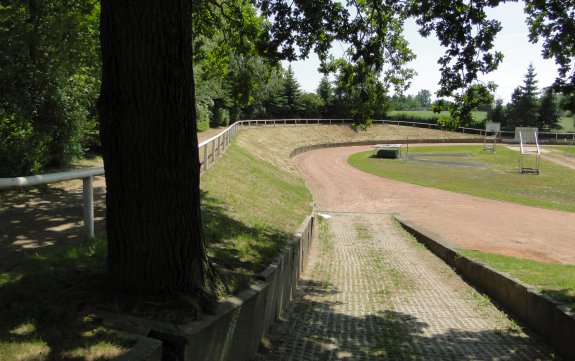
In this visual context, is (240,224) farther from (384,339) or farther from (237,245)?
(384,339)

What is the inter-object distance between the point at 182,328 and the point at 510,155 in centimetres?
5820

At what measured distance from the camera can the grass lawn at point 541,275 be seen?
24.2 feet

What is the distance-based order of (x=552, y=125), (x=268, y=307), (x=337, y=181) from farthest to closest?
(x=552, y=125), (x=337, y=181), (x=268, y=307)

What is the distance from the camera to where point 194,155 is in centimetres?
Result: 458

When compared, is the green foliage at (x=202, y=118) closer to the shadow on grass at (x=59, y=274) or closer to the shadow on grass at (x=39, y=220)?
the shadow on grass at (x=39, y=220)

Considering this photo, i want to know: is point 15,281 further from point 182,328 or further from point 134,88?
point 134,88

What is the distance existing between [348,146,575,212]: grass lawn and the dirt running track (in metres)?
2.13

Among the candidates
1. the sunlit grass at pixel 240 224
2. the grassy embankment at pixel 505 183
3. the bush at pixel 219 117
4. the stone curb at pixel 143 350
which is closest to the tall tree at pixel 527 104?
the grassy embankment at pixel 505 183

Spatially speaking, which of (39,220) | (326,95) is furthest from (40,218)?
(326,95)

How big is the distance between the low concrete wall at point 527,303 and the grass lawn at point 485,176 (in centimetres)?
1481

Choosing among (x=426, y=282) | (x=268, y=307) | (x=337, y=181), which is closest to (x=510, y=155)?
(x=337, y=181)

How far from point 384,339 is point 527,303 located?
2.97 m

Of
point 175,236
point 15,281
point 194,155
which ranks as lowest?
point 15,281

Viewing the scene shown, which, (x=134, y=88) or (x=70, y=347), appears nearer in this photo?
(x=70, y=347)
